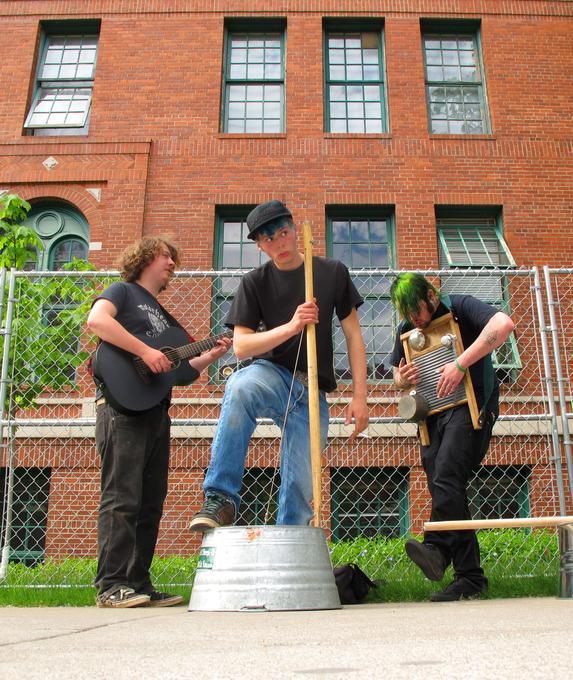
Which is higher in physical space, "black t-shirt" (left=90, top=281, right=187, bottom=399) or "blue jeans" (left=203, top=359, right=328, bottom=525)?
"black t-shirt" (left=90, top=281, right=187, bottom=399)

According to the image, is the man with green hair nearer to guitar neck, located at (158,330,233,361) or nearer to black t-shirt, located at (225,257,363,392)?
black t-shirt, located at (225,257,363,392)

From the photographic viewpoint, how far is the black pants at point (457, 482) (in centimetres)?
379

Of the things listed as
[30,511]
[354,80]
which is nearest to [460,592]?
[30,511]

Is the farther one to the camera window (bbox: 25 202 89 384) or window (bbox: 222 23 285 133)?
window (bbox: 222 23 285 133)

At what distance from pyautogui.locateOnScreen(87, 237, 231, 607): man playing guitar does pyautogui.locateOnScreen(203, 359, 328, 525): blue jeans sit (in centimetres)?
61

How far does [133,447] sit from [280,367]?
96cm

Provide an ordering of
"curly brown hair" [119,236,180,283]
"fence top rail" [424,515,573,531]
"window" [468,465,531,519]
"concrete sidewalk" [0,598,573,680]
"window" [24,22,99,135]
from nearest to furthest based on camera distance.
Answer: "concrete sidewalk" [0,598,573,680] → "fence top rail" [424,515,573,531] → "curly brown hair" [119,236,180,283] → "window" [468,465,531,519] → "window" [24,22,99,135]

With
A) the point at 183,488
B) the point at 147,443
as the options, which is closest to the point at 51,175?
the point at 183,488

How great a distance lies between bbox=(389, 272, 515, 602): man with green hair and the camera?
12.3ft

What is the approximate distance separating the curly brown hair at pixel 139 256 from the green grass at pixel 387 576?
204cm

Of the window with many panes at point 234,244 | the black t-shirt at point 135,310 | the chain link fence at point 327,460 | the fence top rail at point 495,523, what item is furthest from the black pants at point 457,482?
the window with many panes at point 234,244

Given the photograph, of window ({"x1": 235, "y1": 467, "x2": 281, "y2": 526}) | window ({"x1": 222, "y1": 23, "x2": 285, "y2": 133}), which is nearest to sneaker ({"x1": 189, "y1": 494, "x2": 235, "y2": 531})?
window ({"x1": 235, "y1": 467, "x2": 281, "y2": 526})

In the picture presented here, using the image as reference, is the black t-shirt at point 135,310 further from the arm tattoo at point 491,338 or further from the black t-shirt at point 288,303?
the arm tattoo at point 491,338

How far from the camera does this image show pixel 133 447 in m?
3.74
